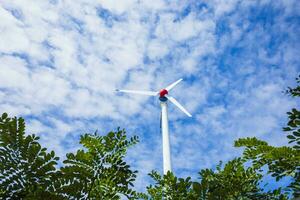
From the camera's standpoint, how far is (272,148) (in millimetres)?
5832

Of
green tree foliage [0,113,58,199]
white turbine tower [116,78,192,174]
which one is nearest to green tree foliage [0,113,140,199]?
green tree foliage [0,113,58,199]

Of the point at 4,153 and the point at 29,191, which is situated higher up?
the point at 4,153

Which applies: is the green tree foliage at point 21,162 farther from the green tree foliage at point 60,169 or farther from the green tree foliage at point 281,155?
the green tree foliage at point 281,155

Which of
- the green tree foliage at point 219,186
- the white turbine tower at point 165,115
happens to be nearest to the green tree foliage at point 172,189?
the green tree foliage at point 219,186

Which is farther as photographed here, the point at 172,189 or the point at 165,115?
the point at 165,115

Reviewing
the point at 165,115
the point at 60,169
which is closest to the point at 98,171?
the point at 60,169

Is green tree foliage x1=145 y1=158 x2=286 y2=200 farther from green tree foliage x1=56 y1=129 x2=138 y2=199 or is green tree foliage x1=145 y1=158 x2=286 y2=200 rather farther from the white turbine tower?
the white turbine tower

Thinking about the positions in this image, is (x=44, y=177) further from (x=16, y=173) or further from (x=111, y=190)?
(x=111, y=190)

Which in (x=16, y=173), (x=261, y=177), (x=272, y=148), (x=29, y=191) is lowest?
(x=29, y=191)

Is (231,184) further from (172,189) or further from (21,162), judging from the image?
(21,162)

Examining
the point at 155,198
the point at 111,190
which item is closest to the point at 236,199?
the point at 155,198

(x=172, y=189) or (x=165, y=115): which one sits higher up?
(x=165, y=115)

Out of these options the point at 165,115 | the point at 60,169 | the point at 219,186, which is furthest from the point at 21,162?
the point at 165,115

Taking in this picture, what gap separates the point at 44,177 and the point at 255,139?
3.27 metres
